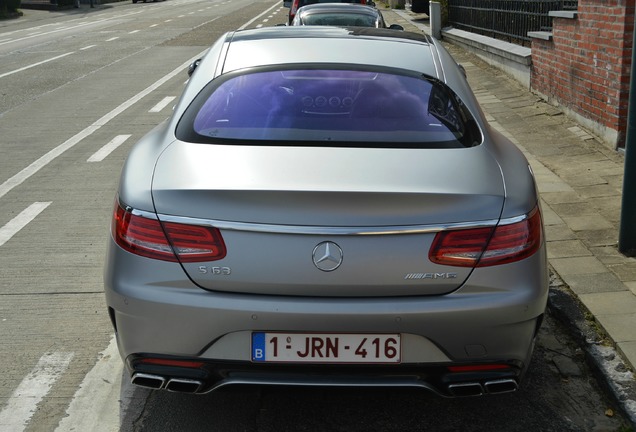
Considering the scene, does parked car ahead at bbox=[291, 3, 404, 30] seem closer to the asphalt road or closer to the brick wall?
the brick wall

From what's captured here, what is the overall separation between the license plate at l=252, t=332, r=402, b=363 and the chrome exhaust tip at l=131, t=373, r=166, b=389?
0.39 metres

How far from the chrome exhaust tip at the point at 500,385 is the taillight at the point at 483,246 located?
Answer: 0.45 m

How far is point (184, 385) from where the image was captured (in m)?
3.58

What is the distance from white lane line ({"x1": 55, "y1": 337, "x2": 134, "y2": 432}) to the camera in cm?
401

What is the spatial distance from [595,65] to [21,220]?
5729mm

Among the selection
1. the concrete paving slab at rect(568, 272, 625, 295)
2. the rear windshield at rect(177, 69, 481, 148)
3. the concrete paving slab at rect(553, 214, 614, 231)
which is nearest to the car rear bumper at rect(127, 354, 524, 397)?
the rear windshield at rect(177, 69, 481, 148)

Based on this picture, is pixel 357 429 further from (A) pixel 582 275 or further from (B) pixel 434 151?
(A) pixel 582 275

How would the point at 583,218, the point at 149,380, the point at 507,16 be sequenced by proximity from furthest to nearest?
the point at 507,16 → the point at 583,218 → the point at 149,380

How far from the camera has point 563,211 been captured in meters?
7.23

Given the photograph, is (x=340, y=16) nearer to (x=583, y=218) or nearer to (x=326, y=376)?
(x=583, y=218)

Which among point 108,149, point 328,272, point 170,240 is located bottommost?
point 108,149

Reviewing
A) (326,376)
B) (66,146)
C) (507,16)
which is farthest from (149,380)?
(507,16)

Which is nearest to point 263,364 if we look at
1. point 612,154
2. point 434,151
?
point 434,151

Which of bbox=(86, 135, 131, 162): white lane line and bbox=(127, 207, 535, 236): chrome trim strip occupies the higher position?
bbox=(127, 207, 535, 236): chrome trim strip
